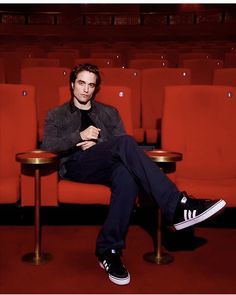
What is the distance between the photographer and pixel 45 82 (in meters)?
1.32

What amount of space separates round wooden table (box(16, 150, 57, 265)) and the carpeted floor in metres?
0.02

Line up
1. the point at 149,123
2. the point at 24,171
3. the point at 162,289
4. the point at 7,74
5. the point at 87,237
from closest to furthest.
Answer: the point at 162,289 → the point at 24,171 → the point at 87,237 → the point at 149,123 → the point at 7,74

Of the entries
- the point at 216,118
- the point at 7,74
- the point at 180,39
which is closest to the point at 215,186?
the point at 216,118

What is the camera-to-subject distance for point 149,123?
4.31 ft

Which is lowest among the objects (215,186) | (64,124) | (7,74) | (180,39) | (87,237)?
(87,237)

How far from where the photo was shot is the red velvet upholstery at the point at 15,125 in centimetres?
91

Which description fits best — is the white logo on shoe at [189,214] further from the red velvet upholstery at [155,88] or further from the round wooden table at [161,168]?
the red velvet upholstery at [155,88]

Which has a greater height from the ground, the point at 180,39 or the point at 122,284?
the point at 180,39

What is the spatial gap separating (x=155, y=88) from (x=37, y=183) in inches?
26.5

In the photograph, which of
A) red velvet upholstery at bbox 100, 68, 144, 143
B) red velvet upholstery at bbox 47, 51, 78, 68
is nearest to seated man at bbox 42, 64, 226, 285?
red velvet upholstery at bbox 100, 68, 144, 143

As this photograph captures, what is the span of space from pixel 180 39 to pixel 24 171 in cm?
301

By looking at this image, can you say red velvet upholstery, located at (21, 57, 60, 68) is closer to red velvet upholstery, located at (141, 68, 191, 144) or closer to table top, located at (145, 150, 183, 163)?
red velvet upholstery, located at (141, 68, 191, 144)

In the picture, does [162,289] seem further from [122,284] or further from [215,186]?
[215,186]

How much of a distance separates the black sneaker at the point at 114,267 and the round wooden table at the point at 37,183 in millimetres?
126
